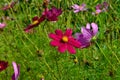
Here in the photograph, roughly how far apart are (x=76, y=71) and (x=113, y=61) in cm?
17

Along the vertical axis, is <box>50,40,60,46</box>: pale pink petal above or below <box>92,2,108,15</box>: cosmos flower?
above

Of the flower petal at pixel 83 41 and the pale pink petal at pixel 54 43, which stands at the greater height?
the pale pink petal at pixel 54 43

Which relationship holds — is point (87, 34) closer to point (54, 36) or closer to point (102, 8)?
point (54, 36)

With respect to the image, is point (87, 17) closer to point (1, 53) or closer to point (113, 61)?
point (1, 53)

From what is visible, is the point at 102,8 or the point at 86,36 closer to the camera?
the point at 86,36

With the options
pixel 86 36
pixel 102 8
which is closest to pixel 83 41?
pixel 86 36

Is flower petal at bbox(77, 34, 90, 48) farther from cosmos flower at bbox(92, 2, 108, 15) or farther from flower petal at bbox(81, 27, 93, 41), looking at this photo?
cosmos flower at bbox(92, 2, 108, 15)

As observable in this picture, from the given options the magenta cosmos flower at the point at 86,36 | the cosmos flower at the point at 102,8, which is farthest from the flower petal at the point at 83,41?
the cosmos flower at the point at 102,8

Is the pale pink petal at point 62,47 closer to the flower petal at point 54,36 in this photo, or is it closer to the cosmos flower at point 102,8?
the flower petal at point 54,36

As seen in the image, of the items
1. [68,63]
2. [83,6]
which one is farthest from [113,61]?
[83,6]

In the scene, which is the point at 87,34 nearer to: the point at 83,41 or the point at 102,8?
the point at 83,41

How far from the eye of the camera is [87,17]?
104 inches

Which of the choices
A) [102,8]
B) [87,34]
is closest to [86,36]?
[87,34]

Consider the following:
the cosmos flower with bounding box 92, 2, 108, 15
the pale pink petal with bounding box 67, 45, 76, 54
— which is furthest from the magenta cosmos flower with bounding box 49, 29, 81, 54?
the cosmos flower with bounding box 92, 2, 108, 15
